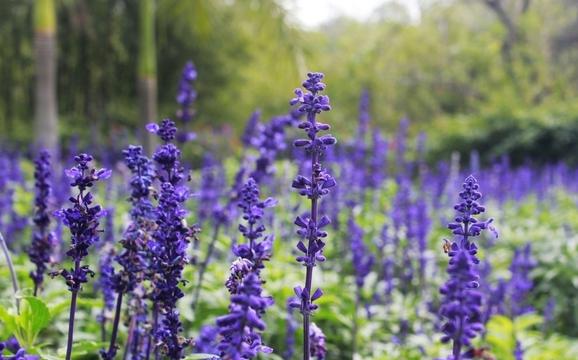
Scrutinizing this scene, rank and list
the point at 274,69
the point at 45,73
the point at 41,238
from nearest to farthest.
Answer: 1. the point at 41,238
2. the point at 45,73
3. the point at 274,69

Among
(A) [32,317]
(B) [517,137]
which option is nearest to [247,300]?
(A) [32,317]

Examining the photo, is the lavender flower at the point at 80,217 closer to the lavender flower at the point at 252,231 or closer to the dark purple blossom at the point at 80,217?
the dark purple blossom at the point at 80,217

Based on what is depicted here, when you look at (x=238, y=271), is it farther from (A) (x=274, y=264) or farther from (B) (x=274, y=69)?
(B) (x=274, y=69)

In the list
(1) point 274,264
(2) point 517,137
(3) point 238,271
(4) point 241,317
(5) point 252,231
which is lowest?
(4) point 241,317

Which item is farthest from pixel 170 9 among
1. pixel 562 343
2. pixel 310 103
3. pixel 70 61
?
pixel 310 103

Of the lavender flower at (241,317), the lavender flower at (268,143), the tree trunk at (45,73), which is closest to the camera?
the lavender flower at (241,317)

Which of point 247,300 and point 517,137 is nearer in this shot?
point 247,300

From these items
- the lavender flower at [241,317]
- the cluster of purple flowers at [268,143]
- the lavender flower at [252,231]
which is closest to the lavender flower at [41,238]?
the lavender flower at [252,231]

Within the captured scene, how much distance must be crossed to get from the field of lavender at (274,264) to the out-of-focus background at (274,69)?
599 centimetres

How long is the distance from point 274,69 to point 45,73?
19.6ft

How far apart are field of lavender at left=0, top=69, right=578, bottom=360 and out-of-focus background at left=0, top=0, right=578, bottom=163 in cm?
599

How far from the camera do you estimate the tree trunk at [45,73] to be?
11562 mm

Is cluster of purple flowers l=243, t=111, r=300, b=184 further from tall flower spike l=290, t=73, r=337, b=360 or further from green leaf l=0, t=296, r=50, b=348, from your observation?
tall flower spike l=290, t=73, r=337, b=360

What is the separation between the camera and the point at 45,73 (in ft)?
39.0
